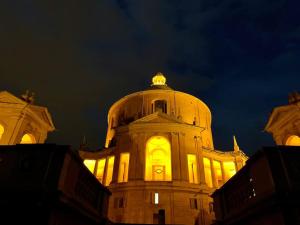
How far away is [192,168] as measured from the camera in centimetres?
3369

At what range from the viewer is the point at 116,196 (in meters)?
29.5

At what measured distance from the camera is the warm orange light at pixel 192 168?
32.5 metres

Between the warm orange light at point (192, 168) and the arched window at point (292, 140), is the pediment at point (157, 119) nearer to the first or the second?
the warm orange light at point (192, 168)

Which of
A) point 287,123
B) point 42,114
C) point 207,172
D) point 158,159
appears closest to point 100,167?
point 158,159

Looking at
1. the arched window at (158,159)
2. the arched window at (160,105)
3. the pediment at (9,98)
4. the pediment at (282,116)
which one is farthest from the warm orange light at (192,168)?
the pediment at (9,98)

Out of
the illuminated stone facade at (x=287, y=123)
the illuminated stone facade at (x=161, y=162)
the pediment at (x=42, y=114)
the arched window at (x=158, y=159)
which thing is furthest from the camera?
the arched window at (x=158, y=159)

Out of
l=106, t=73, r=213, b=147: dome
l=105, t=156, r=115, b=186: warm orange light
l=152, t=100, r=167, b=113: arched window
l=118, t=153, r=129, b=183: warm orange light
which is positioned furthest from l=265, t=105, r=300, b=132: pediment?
l=105, t=156, r=115, b=186: warm orange light

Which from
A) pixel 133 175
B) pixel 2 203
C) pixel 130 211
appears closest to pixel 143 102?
pixel 133 175

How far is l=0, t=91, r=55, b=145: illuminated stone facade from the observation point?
2388cm

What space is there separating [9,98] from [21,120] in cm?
268

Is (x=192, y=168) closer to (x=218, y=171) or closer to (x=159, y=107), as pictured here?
(x=218, y=171)

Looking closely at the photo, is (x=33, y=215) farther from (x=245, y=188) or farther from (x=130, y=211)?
(x=130, y=211)

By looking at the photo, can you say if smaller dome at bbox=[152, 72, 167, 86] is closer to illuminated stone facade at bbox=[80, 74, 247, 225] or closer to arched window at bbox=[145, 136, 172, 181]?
illuminated stone facade at bbox=[80, 74, 247, 225]

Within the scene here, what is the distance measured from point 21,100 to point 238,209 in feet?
71.1
